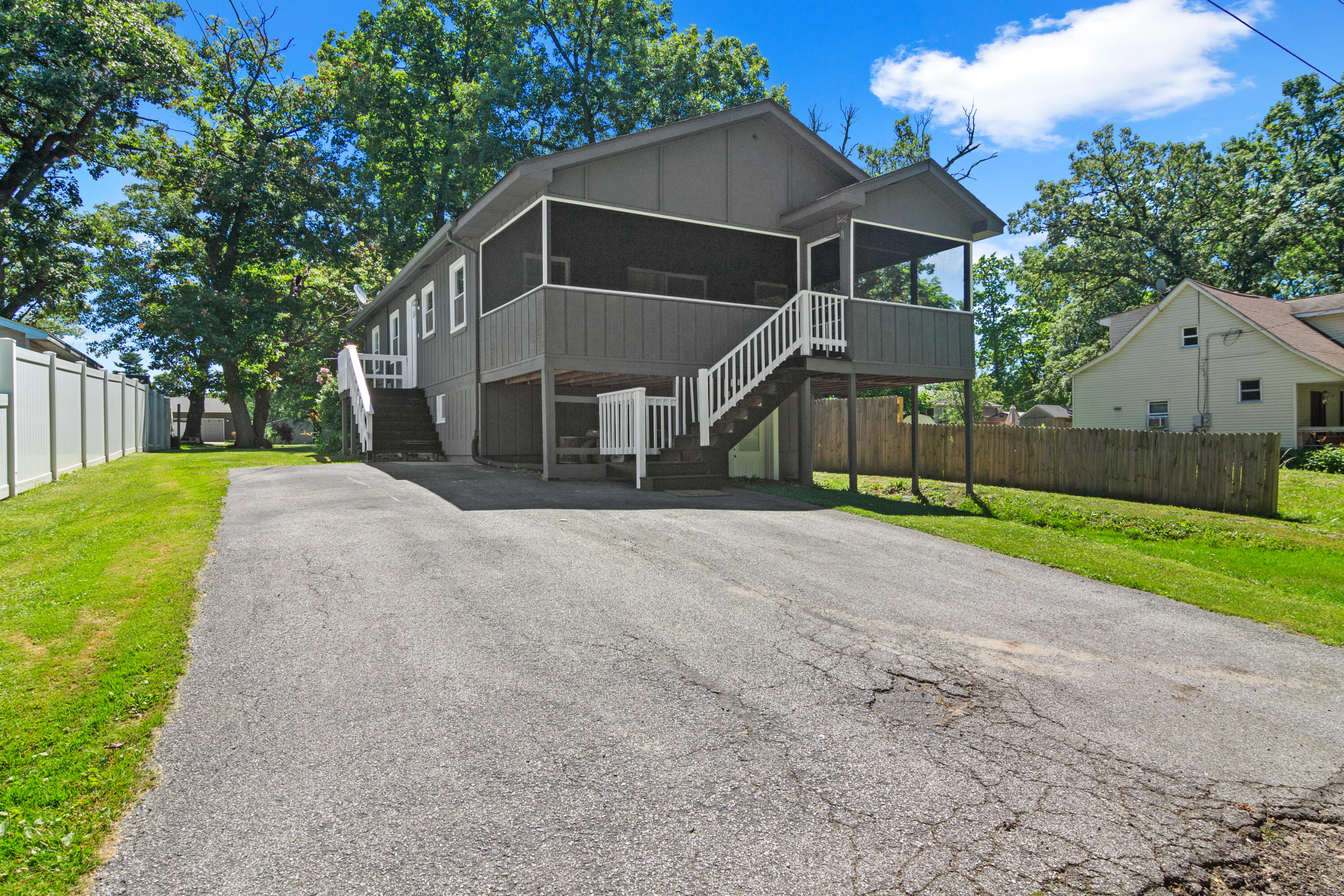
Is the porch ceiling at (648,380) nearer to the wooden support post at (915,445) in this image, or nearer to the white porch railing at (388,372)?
the wooden support post at (915,445)

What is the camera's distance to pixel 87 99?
20.3 meters

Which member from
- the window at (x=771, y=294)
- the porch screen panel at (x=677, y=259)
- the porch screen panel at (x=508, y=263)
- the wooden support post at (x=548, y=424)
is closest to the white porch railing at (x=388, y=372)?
the porch screen panel at (x=508, y=263)

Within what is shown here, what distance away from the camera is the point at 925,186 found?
44.3ft

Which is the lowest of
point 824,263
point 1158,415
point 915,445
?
point 915,445

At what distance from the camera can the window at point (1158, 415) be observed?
91.1 feet

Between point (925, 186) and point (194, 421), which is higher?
point (925, 186)

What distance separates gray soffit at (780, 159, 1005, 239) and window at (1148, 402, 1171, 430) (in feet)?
59.9

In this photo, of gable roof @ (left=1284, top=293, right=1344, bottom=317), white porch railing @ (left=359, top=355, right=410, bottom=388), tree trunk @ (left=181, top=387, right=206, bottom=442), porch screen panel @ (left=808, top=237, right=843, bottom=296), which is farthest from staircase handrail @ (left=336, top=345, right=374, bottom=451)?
gable roof @ (left=1284, top=293, right=1344, bottom=317)

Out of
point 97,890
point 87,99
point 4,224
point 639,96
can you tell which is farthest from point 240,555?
point 639,96

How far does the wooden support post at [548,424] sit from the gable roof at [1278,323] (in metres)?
24.8

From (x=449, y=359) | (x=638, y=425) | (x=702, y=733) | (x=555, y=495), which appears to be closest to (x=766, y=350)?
(x=638, y=425)

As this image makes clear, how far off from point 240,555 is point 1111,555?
8261 millimetres

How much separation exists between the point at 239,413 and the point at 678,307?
82.7 feet

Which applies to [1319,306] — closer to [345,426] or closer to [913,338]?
[913,338]
